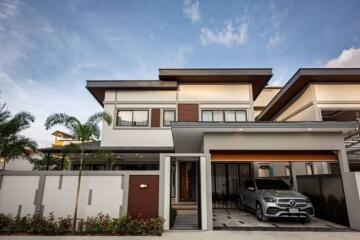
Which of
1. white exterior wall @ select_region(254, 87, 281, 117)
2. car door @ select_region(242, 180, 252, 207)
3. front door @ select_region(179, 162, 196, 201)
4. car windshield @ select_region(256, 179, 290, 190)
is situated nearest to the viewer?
car windshield @ select_region(256, 179, 290, 190)

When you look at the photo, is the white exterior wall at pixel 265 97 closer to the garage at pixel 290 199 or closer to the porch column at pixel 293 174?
the porch column at pixel 293 174

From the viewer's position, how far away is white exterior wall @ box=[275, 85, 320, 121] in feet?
41.2

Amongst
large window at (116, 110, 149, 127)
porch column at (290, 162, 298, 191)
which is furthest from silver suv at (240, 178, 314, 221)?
large window at (116, 110, 149, 127)

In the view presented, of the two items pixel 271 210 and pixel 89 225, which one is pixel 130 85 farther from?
pixel 271 210

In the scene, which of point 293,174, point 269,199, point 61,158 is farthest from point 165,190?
point 61,158

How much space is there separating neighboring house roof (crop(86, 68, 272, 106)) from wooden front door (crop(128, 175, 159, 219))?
29.1 ft

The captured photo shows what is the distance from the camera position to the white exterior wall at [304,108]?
41.2 feet

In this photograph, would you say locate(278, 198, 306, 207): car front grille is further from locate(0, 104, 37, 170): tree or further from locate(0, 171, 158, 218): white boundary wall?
locate(0, 104, 37, 170): tree

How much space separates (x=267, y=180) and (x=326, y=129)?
3.75 m

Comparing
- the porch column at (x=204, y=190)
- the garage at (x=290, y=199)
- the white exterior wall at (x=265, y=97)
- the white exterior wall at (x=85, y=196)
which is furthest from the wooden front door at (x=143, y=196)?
the white exterior wall at (x=265, y=97)

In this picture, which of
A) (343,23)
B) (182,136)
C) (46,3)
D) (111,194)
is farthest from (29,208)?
(343,23)

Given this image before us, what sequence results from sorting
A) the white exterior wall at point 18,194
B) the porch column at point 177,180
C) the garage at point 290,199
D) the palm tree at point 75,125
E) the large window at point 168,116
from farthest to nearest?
the large window at point 168,116
the porch column at point 177,180
the palm tree at point 75,125
the garage at point 290,199
the white exterior wall at point 18,194

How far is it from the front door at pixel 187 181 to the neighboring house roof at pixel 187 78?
19.5 ft

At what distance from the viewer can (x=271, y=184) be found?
955cm
